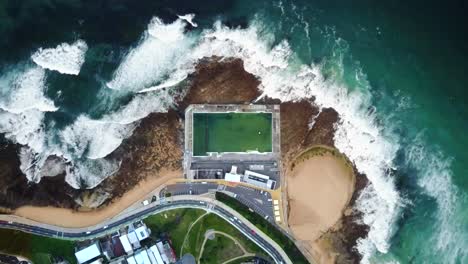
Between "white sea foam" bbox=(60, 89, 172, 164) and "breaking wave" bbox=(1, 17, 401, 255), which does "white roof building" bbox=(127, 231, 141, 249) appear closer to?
"breaking wave" bbox=(1, 17, 401, 255)

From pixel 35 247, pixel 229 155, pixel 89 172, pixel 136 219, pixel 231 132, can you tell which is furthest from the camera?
pixel 231 132

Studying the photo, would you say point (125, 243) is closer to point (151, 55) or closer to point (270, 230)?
point (270, 230)

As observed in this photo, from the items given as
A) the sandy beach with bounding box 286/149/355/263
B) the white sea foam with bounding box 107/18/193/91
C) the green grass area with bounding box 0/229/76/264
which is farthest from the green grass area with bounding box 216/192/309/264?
the green grass area with bounding box 0/229/76/264

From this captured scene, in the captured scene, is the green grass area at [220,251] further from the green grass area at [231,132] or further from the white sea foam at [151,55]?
the white sea foam at [151,55]

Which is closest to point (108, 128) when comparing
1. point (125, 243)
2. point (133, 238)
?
point (133, 238)

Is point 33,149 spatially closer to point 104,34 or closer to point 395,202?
point 104,34

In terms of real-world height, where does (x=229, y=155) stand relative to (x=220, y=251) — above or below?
above

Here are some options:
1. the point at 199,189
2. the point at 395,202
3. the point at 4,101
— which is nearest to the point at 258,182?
the point at 199,189
